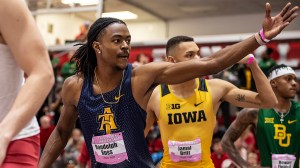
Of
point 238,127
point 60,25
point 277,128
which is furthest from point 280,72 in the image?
point 60,25

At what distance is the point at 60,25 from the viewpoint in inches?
622

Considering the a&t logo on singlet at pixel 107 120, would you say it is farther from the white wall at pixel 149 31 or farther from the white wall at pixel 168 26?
the white wall at pixel 149 31

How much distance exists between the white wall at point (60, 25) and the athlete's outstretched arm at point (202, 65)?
11.7 m

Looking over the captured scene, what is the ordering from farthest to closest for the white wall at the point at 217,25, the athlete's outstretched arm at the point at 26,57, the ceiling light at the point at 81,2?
the white wall at the point at 217,25
the ceiling light at the point at 81,2
the athlete's outstretched arm at the point at 26,57

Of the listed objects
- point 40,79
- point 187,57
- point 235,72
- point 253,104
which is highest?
point 40,79

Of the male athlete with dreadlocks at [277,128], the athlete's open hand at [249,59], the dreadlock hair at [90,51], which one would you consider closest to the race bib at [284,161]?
the male athlete with dreadlocks at [277,128]

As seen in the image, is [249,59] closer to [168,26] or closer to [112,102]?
[112,102]

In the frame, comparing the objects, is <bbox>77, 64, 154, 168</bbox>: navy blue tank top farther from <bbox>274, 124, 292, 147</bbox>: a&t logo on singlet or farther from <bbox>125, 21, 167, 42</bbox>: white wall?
<bbox>125, 21, 167, 42</bbox>: white wall

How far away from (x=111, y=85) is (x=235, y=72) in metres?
7.25

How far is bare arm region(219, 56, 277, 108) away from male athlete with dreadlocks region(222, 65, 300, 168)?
0.82 meters

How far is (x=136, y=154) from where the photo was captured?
367 cm

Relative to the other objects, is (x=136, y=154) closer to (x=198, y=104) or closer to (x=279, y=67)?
→ (x=198, y=104)

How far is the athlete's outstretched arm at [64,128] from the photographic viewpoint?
3.85 metres

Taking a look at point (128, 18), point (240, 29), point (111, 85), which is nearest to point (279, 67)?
point (111, 85)
